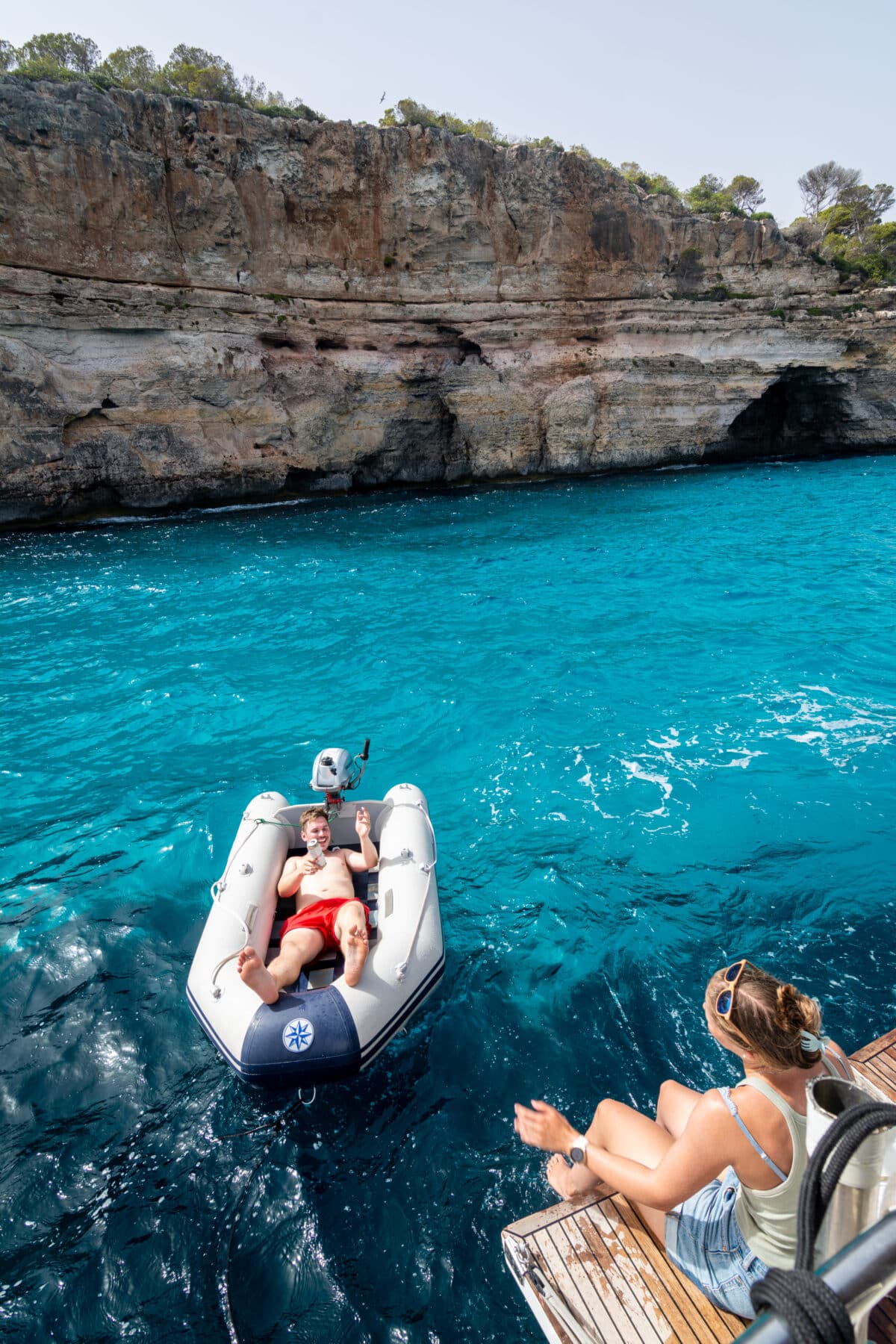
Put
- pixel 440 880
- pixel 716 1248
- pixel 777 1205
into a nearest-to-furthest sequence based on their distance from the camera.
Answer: pixel 777 1205
pixel 716 1248
pixel 440 880

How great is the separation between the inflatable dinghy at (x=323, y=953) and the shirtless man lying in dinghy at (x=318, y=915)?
0.33 feet

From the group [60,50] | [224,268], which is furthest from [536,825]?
[60,50]

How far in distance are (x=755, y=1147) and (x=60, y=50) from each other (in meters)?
33.5

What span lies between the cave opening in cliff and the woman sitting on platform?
28048mm

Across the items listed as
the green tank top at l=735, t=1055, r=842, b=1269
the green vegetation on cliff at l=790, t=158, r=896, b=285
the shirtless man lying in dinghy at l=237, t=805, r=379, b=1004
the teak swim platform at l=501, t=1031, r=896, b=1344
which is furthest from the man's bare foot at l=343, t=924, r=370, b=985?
the green vegetation on cliff at l=790, t=158, r=896, b=285

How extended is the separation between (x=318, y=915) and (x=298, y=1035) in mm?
1011

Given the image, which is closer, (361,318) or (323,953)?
(323,953)

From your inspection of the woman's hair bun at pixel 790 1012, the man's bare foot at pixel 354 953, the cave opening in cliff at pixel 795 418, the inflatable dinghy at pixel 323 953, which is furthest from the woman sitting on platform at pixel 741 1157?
the cave opening in cliff at pixel 795 418

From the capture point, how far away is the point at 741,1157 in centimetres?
227

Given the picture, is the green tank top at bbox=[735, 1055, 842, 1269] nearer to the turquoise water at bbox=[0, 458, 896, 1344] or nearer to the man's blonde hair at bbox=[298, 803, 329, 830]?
the turquoise water at bbox=[0, 458, 896, 1344]

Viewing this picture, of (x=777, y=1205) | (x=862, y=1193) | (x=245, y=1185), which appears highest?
(x=862, y=1193)

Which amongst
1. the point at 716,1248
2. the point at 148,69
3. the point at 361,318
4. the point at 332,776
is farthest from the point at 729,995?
the point at 148,69

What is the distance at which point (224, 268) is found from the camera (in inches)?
791

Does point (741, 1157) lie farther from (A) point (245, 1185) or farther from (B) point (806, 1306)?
(A) point (245, 1185)
